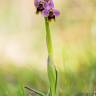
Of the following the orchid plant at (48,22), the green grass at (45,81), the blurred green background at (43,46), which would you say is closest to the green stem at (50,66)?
the orchid plant at (48,22)

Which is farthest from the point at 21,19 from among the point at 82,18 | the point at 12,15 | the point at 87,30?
the point at 87,30

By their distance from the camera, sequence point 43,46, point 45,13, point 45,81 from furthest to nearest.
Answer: point 43,46 → point 45,81 → point 45,13

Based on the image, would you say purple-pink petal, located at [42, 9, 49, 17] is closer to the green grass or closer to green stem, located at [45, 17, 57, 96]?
green stem, located at [45, 17, 57, 96]

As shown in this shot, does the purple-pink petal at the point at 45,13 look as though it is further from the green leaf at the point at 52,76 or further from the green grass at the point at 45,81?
the green grass at the point at 45,81

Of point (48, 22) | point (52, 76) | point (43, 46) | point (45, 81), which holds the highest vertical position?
point (48, 22)

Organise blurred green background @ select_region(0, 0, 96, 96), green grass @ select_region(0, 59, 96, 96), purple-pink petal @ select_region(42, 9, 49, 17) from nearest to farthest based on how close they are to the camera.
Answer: purple-pink petal @ select_region(42, 9, 49, 17)
green grass @ select_region(0, 59, 96, 96)
blurred green background @ select_region(0, 0, 96, 96)

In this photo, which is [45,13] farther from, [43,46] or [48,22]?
[43,46]

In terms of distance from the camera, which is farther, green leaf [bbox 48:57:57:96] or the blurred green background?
the blurred green background

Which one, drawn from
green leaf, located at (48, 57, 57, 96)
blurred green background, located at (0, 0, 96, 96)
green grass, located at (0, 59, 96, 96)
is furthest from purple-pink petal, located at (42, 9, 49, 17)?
blurred green background, located at (0, 0, 96, 96)

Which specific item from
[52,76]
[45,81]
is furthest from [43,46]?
[52,76]
